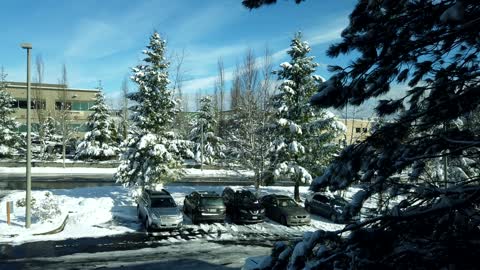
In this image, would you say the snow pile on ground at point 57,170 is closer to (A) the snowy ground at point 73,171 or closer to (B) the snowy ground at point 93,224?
(A) the snowy ground at point 73,171

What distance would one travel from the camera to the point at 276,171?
24641mm

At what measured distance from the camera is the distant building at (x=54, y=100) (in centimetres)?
5922

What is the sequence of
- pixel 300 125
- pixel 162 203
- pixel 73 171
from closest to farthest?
pixel 162 203 → pixel 300 125 → pixel 73 171

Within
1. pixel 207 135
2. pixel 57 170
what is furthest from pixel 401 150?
pixel 207 135

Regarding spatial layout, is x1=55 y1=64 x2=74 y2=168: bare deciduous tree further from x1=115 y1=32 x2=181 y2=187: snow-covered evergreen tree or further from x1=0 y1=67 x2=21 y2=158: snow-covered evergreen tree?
x1=115 y1=32 x2=181 y2=187: snow-covered evergreen tree

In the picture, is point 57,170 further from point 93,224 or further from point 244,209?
point 244,209

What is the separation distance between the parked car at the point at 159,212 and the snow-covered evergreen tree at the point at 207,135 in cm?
3064

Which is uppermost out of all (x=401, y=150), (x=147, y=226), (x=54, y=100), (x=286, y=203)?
(x=54, y=100)

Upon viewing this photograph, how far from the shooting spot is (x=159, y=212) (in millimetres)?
19031

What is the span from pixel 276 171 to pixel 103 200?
11.2 meters

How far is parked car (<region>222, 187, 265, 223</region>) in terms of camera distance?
2095cm

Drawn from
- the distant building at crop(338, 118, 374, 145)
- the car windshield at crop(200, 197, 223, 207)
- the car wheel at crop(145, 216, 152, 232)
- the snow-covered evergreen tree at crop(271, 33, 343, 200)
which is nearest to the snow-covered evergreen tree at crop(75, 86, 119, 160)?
the distant building at crop(338, 118, 374, 145)

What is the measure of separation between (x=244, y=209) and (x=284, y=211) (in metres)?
2.24

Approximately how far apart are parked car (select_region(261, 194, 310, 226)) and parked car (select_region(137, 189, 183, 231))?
5626mm
